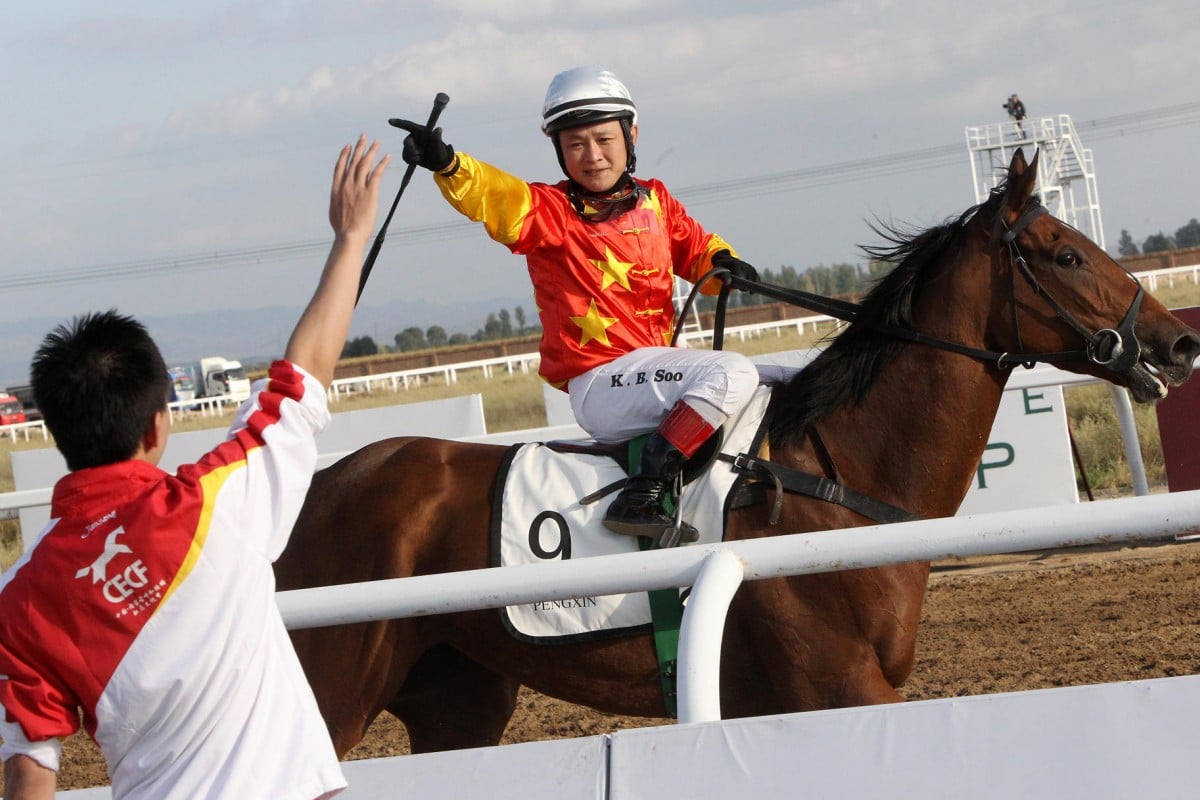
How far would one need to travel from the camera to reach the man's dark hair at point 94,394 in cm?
157

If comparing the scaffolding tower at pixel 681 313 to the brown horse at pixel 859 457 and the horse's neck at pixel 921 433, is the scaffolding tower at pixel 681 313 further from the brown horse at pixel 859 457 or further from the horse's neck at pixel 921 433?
the horse's neck at pixel 921 433

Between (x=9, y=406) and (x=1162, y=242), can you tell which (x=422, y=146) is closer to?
(x=9, y=406)

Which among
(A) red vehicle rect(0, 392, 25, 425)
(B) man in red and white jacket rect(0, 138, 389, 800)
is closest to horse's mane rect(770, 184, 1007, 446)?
(B) man in red and white jacket rect(0, 138, 389, 800)

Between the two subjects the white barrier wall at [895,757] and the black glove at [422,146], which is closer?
the white barrier wall at [895,757]

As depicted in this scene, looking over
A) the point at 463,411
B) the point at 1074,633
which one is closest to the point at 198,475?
the point at 1074,633

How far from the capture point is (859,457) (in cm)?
347

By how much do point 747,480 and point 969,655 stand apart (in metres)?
2.43

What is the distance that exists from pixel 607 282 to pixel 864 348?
77 cm

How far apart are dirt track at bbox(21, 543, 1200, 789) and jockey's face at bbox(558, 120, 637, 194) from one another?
90.4 inches

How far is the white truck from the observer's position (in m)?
48.2

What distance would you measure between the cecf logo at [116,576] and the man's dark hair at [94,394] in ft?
0.43

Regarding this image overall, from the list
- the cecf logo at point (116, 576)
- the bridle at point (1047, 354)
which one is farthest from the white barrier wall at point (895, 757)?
the bridle at point (1047, 354)

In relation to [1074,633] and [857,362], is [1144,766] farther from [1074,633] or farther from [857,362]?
[1074,633]

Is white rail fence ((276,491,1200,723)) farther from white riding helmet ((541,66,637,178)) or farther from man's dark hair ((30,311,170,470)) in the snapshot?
white riding helmet ((541,66,637,178))
